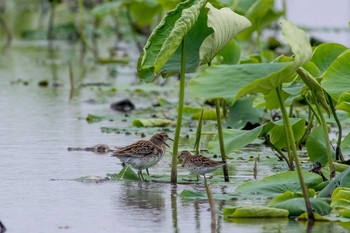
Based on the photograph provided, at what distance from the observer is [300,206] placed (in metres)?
5.68

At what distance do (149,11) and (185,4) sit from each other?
765cm

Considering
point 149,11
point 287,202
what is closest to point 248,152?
point 287,202

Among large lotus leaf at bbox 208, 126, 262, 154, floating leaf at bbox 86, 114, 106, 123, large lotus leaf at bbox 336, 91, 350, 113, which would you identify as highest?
large lotus leaf at bbox 336, 91, 350, 113

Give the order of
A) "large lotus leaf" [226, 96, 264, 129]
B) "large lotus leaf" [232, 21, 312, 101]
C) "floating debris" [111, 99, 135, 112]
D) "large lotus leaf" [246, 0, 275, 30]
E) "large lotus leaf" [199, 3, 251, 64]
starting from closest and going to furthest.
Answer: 1. "large lotus leaf" [232, 21, 312, 101]
2. "large lotus leaf" [199, 3, 251, 64]
3. "large lotus leaf" [226, 96, 264, 129]
4. "large lotus leaf" [246, 0, 275, 30]
5. "floating debris" [111, 99, 135, 112]

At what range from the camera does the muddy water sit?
552 cm

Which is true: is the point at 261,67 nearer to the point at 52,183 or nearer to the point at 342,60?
the point at 342,60

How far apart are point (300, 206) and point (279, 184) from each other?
0.57 m

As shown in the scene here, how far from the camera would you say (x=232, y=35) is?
630cm

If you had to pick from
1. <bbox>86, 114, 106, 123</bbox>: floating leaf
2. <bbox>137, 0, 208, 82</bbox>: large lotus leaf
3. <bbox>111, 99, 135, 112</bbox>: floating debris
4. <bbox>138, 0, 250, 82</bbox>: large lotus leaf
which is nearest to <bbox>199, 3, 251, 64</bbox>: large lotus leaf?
<bbox>138, 0, 250, 82</bbox>: large lotus leaf

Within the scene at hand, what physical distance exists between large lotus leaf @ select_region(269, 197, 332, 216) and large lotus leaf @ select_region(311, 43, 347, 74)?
148cm

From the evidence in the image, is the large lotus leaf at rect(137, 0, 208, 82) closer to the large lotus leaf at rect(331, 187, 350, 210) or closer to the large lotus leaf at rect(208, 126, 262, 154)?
the large lotus leaf at rect(208, 126, 262, 154)

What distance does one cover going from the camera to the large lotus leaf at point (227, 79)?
211 inches

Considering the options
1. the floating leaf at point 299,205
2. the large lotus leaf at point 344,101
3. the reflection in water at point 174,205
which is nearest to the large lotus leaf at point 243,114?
the reflection in water at point 174,205

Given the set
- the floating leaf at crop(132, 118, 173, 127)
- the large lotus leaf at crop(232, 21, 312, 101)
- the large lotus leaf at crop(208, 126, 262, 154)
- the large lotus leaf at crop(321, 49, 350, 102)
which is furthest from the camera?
the floating leaf at crop(132, 118, 173, 127)
